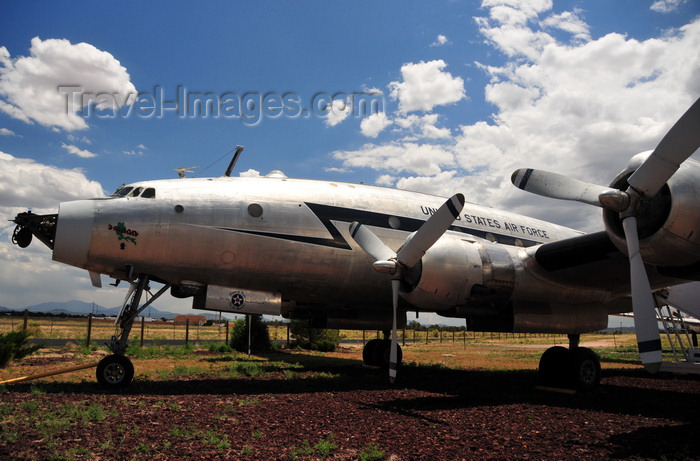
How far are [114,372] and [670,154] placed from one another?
396 inches

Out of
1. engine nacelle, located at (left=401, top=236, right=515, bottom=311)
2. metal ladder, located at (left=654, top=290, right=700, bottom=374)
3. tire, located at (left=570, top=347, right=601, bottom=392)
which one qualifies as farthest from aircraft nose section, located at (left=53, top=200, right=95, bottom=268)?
metal ladder, located at (left=654, top=290, right=700, bottom=374)

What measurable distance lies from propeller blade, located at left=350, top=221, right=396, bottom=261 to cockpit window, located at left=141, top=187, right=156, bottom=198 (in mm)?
4290

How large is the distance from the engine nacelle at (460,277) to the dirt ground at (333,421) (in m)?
1.89

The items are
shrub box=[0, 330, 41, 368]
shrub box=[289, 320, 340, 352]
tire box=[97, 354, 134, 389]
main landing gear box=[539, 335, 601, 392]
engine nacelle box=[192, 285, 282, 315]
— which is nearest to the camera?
tire box=[97, 354, 134, 389]

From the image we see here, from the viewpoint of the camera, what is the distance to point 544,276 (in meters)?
10.6

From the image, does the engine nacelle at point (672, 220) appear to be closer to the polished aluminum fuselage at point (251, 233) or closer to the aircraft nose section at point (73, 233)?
the polished aluminum fuselage at point (251, 233)

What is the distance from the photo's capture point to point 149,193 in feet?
33.4

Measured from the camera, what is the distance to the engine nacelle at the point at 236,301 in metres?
10.3

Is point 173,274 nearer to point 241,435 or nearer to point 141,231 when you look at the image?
point 141,231

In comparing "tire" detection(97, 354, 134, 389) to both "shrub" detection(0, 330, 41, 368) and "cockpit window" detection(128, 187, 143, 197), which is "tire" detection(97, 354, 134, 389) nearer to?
"cockpit window" detection(128, 187, 143, 197)

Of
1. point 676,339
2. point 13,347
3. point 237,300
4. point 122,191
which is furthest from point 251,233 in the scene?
point 676,339

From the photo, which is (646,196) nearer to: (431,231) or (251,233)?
(431,231)

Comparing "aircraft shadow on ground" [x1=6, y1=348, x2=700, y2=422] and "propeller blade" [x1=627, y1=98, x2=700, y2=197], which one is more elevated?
"propeller blade" [x1=627, y1=98, x2=700, y2=197]

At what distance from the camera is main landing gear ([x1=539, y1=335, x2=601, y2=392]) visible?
10812 millimetres
